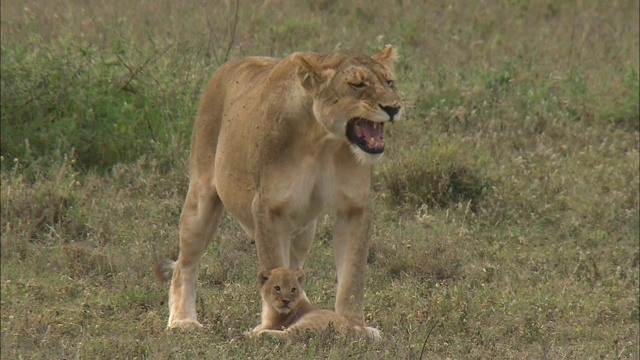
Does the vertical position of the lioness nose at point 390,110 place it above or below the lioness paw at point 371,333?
above

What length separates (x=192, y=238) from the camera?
779 cm

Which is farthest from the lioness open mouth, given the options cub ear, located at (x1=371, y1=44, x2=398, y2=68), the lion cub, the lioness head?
the lion cub

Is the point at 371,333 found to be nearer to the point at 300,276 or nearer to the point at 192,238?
the point at 300,276

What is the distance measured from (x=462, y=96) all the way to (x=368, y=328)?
479 centimetres

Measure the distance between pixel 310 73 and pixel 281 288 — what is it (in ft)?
3.27

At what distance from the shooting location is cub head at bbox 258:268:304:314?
6.79 metres

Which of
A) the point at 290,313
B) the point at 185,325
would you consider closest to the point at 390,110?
the point at 290,313

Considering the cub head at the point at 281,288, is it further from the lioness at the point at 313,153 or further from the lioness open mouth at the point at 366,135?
the lioness open mouth at the point at 366,135

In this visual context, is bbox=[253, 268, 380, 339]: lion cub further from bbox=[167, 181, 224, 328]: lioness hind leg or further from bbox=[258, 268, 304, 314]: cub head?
bbox=[167, 181, 224, 328]: lioness hind leg

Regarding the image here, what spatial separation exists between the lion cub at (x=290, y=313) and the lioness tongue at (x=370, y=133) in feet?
2.46

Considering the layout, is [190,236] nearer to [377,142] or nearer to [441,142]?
[377,142]

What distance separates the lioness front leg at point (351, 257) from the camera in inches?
267

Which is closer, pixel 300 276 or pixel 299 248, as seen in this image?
pixel 300 276

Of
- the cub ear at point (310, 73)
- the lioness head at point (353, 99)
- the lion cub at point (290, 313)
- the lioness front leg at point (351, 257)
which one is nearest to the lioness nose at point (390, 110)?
the lioness head at point (353, 99)
